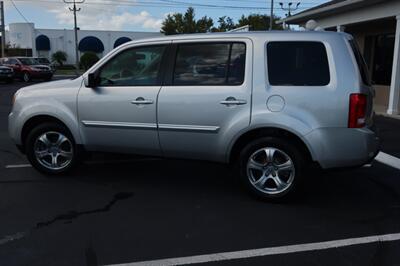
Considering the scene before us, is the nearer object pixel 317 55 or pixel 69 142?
pixel 317 55

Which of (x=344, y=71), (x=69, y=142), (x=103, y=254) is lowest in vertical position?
(x=103, y=254)

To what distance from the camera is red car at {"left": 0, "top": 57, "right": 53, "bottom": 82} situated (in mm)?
30344

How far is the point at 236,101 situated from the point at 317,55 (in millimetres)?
985

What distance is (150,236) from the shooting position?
423 cm

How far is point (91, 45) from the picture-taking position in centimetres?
5881

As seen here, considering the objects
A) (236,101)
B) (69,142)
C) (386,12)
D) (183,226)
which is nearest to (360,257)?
(183,226)

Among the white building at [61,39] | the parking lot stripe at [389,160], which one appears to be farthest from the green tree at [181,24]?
the parking lot stripe at [389,160]

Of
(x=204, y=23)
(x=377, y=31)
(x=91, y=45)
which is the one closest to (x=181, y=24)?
(x=204, y=23)

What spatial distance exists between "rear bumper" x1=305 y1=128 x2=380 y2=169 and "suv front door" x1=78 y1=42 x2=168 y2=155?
1.87 metres

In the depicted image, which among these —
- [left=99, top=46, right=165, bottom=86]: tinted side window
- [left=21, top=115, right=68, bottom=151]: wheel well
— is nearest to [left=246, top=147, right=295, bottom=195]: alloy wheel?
[left=99, top=46, right=165, bottom=86]: tinted side window

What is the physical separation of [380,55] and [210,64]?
487 inches

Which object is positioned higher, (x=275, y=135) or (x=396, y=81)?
(x=396, y=81)

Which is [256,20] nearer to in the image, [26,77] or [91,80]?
[26,77]

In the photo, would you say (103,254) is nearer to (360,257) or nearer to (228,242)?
(228,242)
